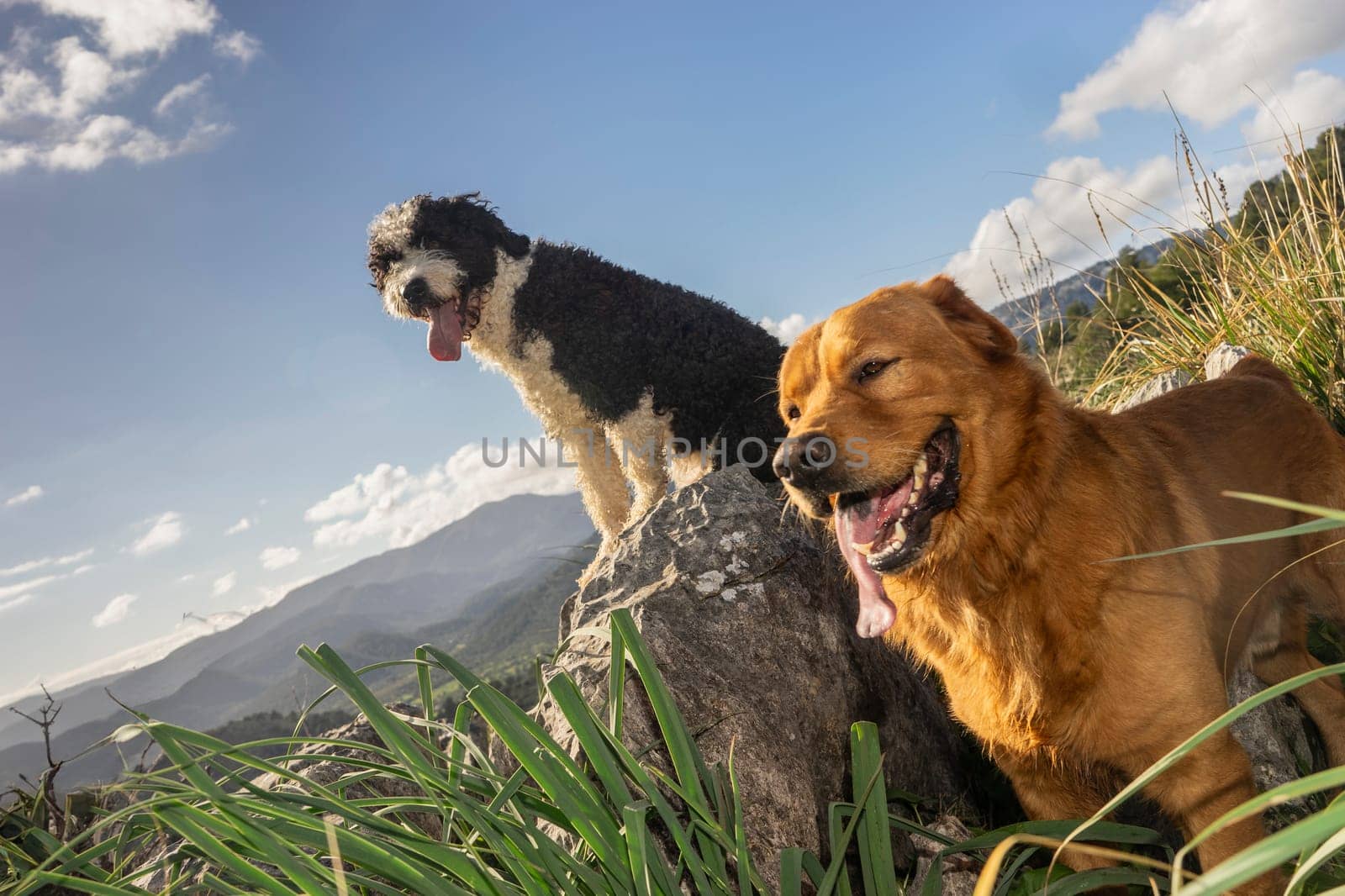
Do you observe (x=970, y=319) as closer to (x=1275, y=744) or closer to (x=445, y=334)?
(x=1275, y=744)

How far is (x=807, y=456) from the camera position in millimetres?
2391

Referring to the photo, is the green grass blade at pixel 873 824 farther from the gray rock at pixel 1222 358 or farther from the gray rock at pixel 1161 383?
the gray rock at pixel 1161 383

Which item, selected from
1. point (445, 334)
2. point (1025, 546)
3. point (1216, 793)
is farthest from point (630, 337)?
point (1216, 793)

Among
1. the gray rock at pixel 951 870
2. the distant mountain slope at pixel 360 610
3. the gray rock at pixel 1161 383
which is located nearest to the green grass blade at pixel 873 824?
the gray rock at pixel 951 870

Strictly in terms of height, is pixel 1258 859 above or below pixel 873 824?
above

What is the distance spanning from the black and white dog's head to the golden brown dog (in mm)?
3786

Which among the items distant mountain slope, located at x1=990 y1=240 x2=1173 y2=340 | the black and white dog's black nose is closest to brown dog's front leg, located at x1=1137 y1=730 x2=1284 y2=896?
distant mountain slope, located at x1=990 y1=240 x2=1173 y2=340

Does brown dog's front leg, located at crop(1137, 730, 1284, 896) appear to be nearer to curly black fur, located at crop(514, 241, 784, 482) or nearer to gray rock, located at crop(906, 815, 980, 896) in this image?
gray rock, located at crop(906, 815, 980, 896)

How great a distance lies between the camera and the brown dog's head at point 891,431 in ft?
8.00

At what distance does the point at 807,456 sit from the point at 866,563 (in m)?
0.51

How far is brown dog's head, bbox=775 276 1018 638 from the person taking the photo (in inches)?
96.0

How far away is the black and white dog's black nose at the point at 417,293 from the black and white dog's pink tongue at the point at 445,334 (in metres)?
0.12

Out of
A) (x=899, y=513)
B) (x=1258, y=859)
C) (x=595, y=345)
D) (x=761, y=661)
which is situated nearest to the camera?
(x=1258, y=859)

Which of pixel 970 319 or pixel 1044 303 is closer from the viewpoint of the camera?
pixel 970 319
